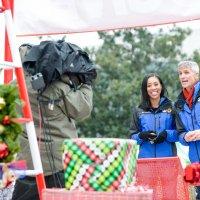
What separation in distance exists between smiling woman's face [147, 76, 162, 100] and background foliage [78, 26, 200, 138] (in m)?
29.2

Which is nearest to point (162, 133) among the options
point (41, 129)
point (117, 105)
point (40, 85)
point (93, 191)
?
point (41, 129)

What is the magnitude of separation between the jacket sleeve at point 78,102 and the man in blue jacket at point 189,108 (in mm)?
1527

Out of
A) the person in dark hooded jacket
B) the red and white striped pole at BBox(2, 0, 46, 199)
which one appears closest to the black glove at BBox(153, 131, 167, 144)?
the person in dark hooded jacket

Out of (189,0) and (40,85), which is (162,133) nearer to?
(189,0)

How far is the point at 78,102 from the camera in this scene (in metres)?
4.50

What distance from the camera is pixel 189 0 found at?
4.63 m

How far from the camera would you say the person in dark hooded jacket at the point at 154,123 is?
19.9ft

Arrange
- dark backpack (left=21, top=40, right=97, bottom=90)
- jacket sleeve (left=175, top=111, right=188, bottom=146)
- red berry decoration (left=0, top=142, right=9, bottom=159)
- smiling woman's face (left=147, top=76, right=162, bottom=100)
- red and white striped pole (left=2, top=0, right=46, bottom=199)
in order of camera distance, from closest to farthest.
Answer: red berry decoration (left=0, top=142, right=9, bottom=159) → red and white striped pole (left=2, top=0, right=46, bottom=199) → dark backpack (left=21, top=40, right=97, bottom=90) → jacket sleeve (left=175, top=111, right=188, bottom=146) → smiling woman's face (left=147, top=76, right=162, bottom=100)

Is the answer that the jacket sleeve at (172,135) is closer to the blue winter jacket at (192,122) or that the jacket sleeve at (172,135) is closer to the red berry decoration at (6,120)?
the blue winter jacket at (192,122)

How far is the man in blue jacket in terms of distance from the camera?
587cm

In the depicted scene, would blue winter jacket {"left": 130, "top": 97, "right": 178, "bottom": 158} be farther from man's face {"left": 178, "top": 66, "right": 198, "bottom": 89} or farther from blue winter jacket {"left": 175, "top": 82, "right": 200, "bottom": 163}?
man's face {"left": 178, "top": 66, "right": 198, "bottom": 89}

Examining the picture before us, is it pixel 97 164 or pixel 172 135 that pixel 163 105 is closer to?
pixel 172 135

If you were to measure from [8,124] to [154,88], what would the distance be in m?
3.46

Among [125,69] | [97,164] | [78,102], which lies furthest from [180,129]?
[125,69]
